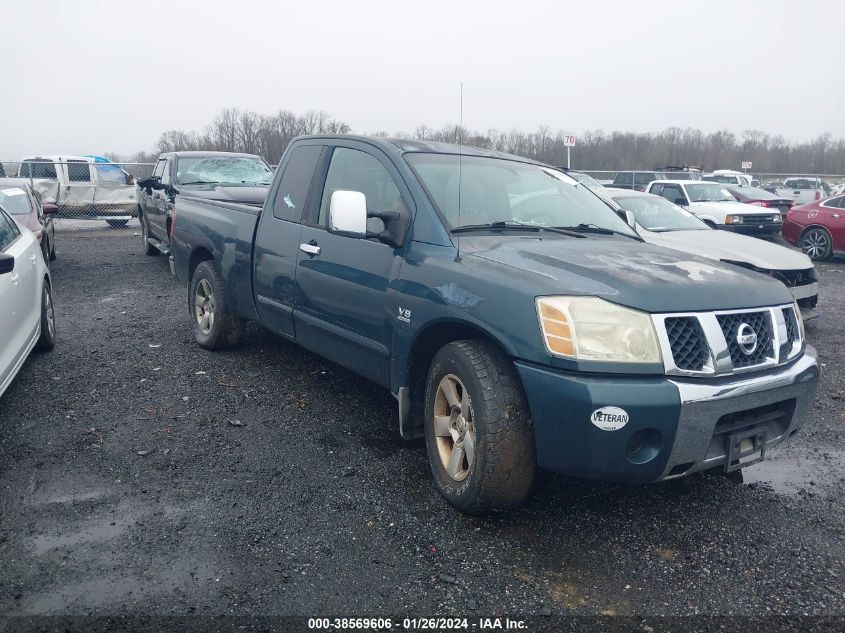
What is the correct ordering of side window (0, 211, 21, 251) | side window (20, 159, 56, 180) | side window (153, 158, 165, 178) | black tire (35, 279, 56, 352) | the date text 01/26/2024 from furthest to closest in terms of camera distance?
side window (20, 159, 56, 180) < side window (153, 158, 165, 178) < black tire (35, 279, 56, 352) < side window (0, 211, 21, 251) < the date text 01/26/2024

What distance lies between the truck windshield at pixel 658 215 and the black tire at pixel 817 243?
6244 mm

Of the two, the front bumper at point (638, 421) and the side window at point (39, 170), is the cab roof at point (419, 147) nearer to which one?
the front bumper at point (638, 421)

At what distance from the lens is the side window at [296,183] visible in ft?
15.7

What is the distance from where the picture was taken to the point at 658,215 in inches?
362

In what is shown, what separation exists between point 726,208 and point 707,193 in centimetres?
81

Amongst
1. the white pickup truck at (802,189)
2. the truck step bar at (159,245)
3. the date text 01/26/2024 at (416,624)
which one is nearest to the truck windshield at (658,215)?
the date text 01/26/2024 at (416,624)

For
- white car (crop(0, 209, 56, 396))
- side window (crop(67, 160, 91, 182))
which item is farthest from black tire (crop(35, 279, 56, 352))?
side window (crop(67, 160, 91, 182))

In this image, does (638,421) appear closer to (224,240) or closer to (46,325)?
(224,240)

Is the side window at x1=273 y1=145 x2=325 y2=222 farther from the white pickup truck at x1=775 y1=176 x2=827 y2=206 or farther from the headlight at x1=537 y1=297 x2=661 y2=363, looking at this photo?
the white pickup truck at x1=775 y1=176 x2=827 y2=206

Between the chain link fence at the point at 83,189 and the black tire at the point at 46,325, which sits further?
the chain link fence at the point at 83,189

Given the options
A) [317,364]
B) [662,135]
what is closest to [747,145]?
[662,135]

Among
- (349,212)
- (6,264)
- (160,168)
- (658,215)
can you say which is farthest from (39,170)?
(349,212)

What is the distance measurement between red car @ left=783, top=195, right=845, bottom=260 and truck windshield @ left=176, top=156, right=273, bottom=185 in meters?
10.7

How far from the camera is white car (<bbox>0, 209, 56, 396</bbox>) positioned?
183 inches
